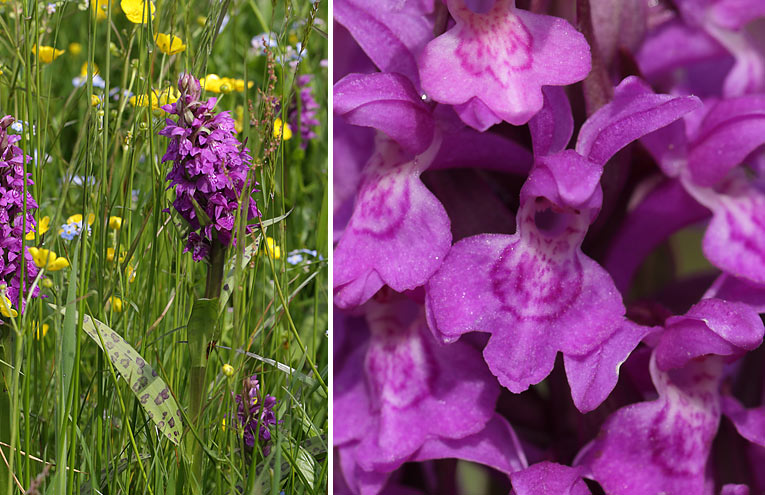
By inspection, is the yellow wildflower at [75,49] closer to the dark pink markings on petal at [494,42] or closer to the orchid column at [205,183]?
the orchid column at [205,183]

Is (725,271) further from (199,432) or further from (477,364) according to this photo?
(199,432)

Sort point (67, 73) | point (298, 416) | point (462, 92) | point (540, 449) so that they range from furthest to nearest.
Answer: point (67, 73) → point (298, 416) → point (540, 449) → point (462, 92)

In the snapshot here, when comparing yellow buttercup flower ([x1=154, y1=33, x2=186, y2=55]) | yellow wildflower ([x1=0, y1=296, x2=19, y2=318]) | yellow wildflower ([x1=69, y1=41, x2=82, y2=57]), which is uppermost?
yellow buttercup flower ([x1=154, y1=33, x2=186, y2=55])

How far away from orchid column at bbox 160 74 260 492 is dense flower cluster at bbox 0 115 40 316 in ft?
0.32

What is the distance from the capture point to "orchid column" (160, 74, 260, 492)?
471 millimetres

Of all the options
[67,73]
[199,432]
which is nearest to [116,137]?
[199,432]

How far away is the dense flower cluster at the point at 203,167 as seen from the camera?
471mm

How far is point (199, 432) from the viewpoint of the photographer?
51 cm

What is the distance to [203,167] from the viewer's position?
470 mm

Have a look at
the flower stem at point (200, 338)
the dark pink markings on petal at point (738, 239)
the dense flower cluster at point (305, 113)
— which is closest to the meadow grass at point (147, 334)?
the flower stem at point (200, 338)

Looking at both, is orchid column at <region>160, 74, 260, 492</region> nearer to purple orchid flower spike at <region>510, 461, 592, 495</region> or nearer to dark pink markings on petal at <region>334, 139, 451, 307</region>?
dark pink markings on petal at <region>334, 139, 451, 307</region>

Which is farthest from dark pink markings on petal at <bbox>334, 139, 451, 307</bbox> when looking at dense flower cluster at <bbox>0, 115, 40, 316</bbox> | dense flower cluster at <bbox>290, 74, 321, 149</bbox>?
dense flower cluster at <bbox>290, 74, 321, 149</bbox>

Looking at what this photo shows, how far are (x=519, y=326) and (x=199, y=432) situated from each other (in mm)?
225

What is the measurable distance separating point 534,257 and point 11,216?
317 mm
